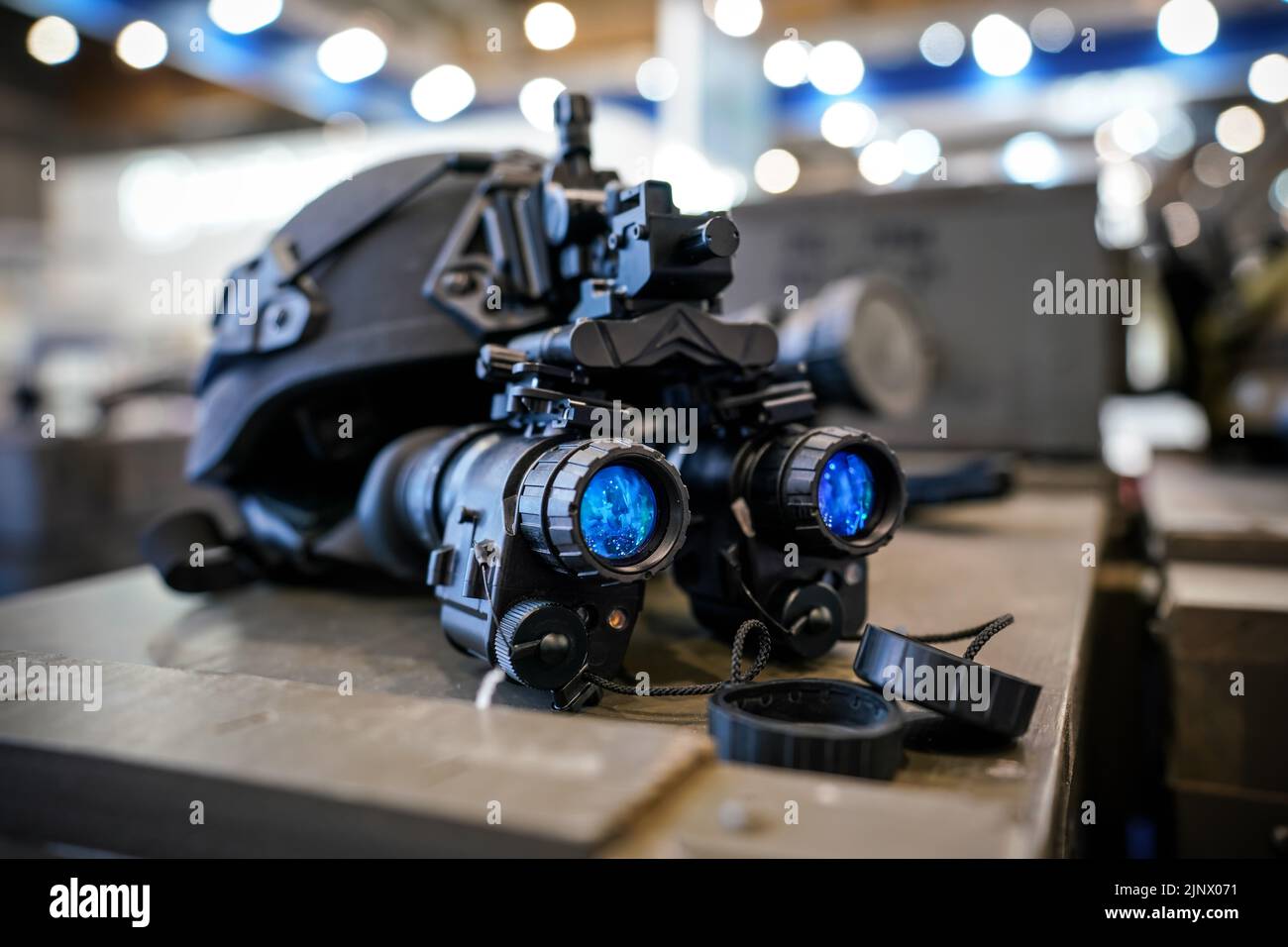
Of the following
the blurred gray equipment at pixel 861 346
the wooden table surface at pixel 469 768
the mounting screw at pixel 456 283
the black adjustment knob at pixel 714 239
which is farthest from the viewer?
the blurred gray equipment at pixel 861 346

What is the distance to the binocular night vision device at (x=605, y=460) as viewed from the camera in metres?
0.72

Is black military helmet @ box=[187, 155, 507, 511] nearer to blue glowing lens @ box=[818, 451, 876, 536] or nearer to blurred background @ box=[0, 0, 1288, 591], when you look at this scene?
blurred background @ box=[0, 0, 1288, 591]

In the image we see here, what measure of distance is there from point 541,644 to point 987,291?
6.26 feet

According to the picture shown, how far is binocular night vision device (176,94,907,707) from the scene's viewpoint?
72cm

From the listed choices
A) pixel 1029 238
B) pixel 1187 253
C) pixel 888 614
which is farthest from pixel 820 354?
pixel 1187 253

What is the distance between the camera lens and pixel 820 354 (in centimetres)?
152

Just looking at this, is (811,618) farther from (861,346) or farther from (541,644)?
(861,346)

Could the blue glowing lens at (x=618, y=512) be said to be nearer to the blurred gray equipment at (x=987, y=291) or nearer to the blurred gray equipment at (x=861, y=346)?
the blurred gray equipment at (x=861, y=346)

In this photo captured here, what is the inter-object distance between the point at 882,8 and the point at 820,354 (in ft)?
11.7

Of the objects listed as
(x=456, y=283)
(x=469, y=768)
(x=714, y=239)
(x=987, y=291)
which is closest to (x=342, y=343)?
(x=456, y=283)

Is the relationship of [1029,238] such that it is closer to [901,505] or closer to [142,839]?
[901,505]

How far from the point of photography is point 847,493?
34.1 inches

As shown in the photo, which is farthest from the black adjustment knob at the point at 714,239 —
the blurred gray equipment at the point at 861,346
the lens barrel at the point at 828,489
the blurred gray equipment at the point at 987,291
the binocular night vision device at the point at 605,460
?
the blurred gray equipment at the point at 987,291

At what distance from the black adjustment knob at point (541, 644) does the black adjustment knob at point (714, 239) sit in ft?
1.02
